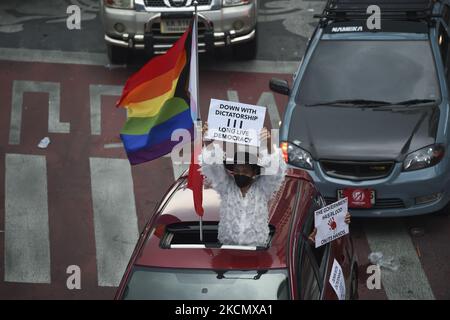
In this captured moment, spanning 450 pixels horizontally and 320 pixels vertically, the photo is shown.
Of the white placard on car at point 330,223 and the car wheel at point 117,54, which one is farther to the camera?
the car wheel at point 117,54

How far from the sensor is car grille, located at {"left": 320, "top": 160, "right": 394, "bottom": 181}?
32.8 ft

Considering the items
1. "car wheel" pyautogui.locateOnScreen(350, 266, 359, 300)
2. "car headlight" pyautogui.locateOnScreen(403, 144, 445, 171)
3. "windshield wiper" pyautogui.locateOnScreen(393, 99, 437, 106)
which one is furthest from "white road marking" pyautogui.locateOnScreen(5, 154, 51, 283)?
"windshield wiper" pyautogui.locateOnScreen(393, 99, 437, 106)

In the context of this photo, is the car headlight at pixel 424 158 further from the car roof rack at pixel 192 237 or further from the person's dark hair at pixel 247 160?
the car roof rack at pixel 192 237

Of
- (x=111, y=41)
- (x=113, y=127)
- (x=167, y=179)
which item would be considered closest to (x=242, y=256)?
(x=167, y=179)

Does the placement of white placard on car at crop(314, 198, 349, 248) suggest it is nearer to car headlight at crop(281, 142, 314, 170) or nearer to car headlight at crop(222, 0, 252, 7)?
car headlight at crop(281, 142, 314, 170)

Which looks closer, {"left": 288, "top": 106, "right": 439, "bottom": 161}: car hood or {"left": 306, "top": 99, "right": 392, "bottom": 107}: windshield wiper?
{"left": 288, "top": 106, "right": 439, "bottom": 161}: car hood

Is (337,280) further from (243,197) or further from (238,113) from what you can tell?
(238,113)

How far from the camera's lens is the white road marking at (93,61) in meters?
14.7

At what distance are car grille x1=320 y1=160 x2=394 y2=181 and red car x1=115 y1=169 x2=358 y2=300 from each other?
2.26 meters

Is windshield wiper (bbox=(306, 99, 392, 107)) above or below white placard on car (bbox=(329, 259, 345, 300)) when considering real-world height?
above

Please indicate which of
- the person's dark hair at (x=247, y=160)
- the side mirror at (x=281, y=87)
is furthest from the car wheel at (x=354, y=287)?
the side mirror at (x=281, y=87)

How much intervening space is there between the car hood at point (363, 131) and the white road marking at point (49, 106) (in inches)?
146

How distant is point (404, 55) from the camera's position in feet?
37.0
